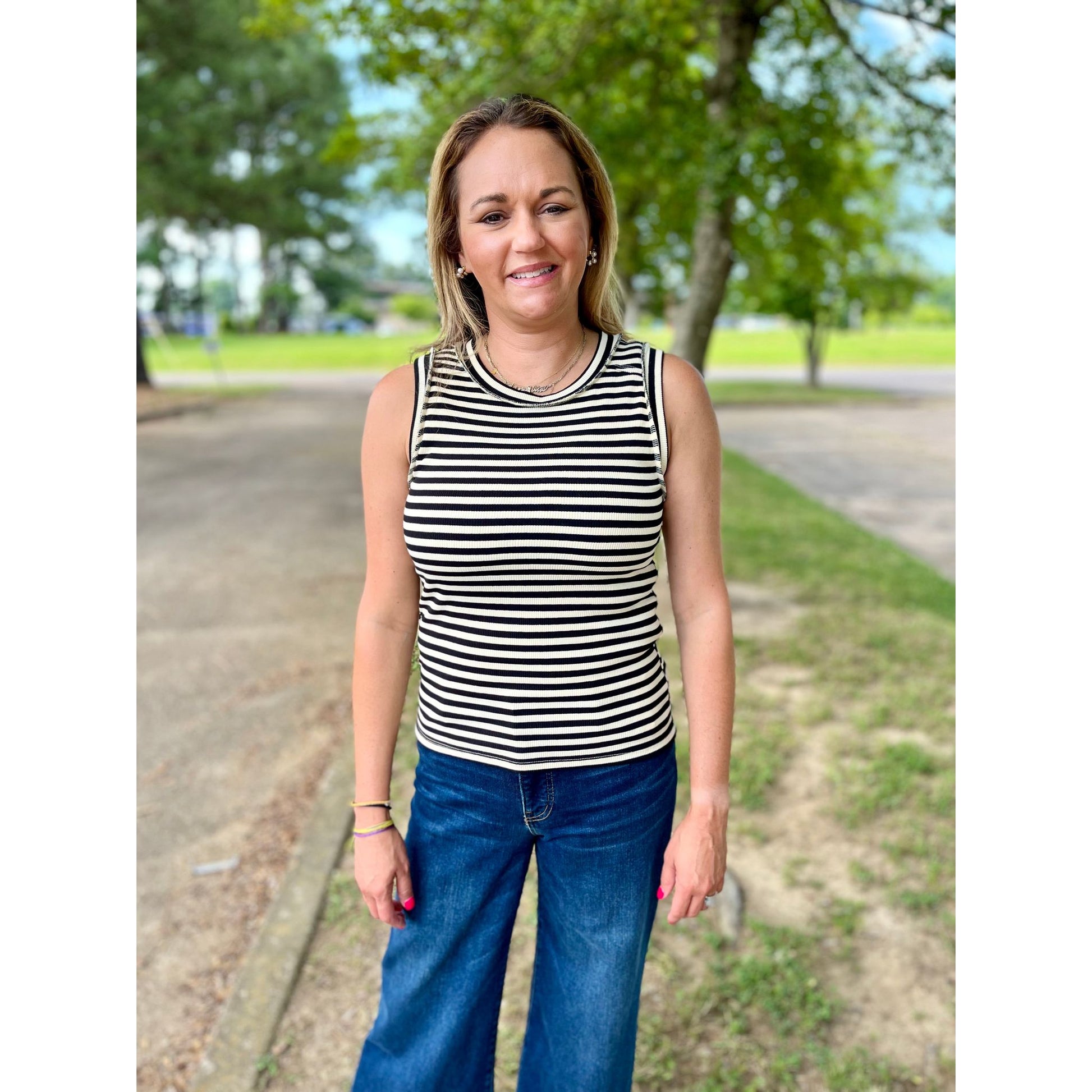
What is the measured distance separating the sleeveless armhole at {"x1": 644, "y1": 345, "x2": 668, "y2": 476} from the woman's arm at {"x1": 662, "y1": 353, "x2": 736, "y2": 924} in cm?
1

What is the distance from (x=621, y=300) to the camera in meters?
1.77

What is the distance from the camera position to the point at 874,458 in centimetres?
1388

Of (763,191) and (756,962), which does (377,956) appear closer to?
(756,962)

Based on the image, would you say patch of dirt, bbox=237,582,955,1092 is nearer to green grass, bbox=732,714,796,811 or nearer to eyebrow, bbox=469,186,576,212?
green grass, bbox=732,714,796,811

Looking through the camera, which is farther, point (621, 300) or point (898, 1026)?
point (898, 1026)

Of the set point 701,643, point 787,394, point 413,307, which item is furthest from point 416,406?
point 413,307

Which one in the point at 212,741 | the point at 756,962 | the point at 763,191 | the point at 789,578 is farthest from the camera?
the point at 789,578

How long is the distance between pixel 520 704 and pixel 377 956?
1.75m

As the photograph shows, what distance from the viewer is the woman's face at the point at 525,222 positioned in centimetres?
150

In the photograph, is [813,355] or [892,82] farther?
[813,355]

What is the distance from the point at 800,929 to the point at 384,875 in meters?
1.85

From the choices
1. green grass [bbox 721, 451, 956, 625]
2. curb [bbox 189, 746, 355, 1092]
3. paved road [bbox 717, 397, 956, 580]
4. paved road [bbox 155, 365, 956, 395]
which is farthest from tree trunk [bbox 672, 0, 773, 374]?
paved road [bbox 155, 365, 956, 395]

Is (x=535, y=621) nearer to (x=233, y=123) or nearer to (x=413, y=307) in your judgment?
(x=233, y=123)
